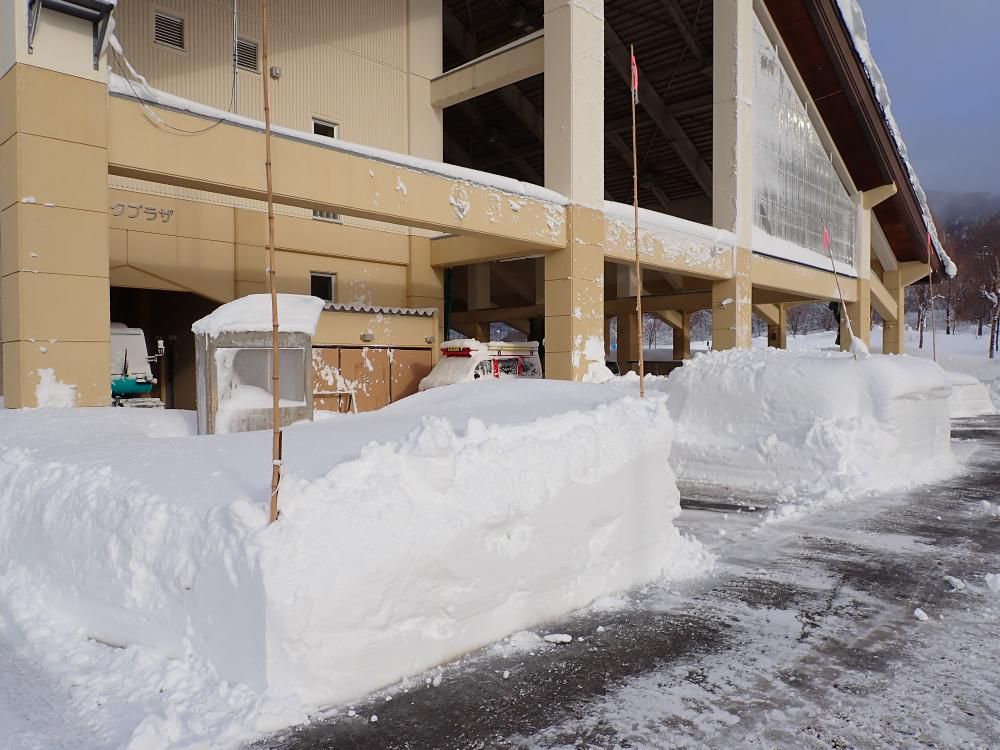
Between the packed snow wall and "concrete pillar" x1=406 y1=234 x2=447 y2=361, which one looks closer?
the packed snow wall

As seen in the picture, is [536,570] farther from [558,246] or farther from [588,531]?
[558,246]

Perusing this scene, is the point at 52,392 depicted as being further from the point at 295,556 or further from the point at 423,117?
the point at 423,117

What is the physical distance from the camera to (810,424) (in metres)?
8.73

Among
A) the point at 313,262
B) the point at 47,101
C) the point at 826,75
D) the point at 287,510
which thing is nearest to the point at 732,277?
the point at 826,75

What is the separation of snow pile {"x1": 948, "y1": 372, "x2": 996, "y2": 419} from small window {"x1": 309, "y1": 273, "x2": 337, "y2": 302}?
17564mm

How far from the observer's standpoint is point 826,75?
20.7 meters

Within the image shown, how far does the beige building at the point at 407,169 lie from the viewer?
8062mm

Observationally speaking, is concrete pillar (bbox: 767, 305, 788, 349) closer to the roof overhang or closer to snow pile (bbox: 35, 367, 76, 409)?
the roof overhang

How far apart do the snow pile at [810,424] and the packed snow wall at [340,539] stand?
3882 millimetres

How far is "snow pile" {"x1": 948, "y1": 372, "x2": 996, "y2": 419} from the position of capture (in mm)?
19859

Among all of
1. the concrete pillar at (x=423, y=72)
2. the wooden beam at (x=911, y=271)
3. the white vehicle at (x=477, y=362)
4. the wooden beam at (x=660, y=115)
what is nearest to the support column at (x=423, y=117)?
the concrete pillar at (x=423, y=72)

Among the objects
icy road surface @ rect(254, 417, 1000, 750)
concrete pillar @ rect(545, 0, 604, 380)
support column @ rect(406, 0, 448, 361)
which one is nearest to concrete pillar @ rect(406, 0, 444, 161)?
support column @ rect(406, 0, 448, 361)

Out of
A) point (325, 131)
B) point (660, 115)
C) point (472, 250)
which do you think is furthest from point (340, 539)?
point (660, 115)

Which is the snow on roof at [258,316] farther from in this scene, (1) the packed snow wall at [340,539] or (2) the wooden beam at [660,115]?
(2) the wooden beam at [660,115]
